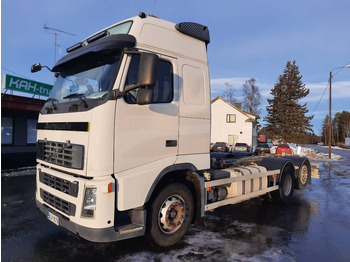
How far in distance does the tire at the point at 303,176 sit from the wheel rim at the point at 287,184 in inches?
18.6

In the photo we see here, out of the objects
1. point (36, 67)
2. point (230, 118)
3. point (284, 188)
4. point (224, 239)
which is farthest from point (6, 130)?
point (230, 118)

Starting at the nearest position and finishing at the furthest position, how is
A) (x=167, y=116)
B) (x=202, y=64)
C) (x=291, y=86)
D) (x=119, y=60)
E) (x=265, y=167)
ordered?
(x=119, y=60) < (x=167, y=116) < (x=202, y=64) < (x=265, y=167) < (x=291, y=86)

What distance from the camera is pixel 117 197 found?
3.52 m

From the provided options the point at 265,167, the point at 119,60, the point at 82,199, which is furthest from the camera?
the point at 265,167

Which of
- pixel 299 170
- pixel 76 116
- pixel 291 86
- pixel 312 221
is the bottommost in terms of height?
pixel 312 221

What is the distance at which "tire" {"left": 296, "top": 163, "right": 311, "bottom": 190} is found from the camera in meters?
8.00

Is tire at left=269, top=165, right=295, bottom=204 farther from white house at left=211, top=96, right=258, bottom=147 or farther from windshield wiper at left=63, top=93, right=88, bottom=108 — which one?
white house at left=211, top=96, right=258, bottom=147

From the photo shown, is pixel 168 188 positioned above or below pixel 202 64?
below

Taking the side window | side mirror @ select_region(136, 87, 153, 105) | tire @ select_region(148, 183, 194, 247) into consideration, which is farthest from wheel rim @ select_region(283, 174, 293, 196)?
side mirror @ select_region(136, 87, 153, 105)

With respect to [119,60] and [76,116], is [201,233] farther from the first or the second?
[119,60]

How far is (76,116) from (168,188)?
1.72m

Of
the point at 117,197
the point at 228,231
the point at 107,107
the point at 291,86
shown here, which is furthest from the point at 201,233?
the point at 291,86

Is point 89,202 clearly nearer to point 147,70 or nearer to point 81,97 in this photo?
point 81,97

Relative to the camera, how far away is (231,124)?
40.8 metres
